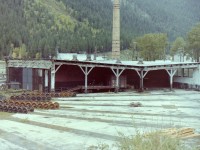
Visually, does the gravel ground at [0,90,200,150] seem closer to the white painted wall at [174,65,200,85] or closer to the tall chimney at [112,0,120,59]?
the white painted wall at [174,65,200,85]

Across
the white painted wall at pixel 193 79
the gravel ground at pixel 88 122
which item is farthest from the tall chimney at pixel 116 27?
the gravel ground at pixel 88 122

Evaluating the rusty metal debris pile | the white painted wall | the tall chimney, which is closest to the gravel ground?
the rusty metal debris pile

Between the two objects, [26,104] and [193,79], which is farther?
[193,79]

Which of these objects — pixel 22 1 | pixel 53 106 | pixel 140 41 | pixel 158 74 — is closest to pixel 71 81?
pixel 158 74

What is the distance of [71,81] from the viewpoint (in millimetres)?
47938

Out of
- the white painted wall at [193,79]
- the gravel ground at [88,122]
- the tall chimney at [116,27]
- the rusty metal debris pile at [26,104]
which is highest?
the tall chimney at [116,27]

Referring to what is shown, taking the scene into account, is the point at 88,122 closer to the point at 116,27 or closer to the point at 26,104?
the point at 26,104

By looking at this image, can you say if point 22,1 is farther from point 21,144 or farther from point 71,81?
point 21,144

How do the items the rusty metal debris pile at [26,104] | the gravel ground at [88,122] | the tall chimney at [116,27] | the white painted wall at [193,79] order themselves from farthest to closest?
the tall chimney at [116,27]
the white painted wall at [193,79]
the rusty metal debris pile at [26,104]
the gravel ground at [88,122]

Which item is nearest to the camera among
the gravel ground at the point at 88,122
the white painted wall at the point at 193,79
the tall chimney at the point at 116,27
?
the gravel ground at the point at 88,122

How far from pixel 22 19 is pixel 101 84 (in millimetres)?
129681

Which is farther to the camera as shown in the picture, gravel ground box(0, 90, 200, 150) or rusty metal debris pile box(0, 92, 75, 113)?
rusty metal debris pile box(0, 92, 75, 113)

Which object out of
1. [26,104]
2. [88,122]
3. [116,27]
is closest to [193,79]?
[116,27]

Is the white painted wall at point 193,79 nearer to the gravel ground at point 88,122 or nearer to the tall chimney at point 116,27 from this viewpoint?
the gravel ground at point 88,122
